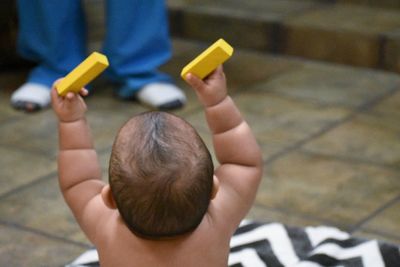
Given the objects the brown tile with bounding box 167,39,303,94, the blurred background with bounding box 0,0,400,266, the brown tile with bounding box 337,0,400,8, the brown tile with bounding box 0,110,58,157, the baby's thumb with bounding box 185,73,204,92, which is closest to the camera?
the baby's thumb with bounding box 185,73,204,92

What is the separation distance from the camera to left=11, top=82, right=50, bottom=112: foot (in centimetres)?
256

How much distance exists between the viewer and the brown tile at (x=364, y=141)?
2.23 m

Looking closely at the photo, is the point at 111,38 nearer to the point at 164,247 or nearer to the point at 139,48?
the point at 139,48

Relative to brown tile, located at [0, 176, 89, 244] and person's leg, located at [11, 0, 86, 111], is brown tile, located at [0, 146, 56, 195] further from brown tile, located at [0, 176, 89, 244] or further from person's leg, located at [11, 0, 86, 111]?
person's leg, located at [11, 0, 86, 111]

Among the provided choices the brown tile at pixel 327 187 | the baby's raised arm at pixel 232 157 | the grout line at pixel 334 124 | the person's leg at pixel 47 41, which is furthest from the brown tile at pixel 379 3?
the baby's raised arm at pixel 232 157

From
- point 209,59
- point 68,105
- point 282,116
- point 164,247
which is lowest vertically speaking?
point 282,116

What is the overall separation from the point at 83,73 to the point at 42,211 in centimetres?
71

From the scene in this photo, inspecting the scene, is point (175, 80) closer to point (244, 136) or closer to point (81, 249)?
point (81, 249)

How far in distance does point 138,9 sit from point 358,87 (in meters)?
0.71

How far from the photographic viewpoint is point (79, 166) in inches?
54.8

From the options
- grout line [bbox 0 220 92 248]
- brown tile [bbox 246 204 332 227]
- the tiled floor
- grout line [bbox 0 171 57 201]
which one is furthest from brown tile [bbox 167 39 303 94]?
grout line [bbox 0 220 92 248]

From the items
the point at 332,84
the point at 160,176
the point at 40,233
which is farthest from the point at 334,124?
the point at 160,176

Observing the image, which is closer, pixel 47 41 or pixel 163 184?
pixel 163 184

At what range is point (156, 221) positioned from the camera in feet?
3.93
